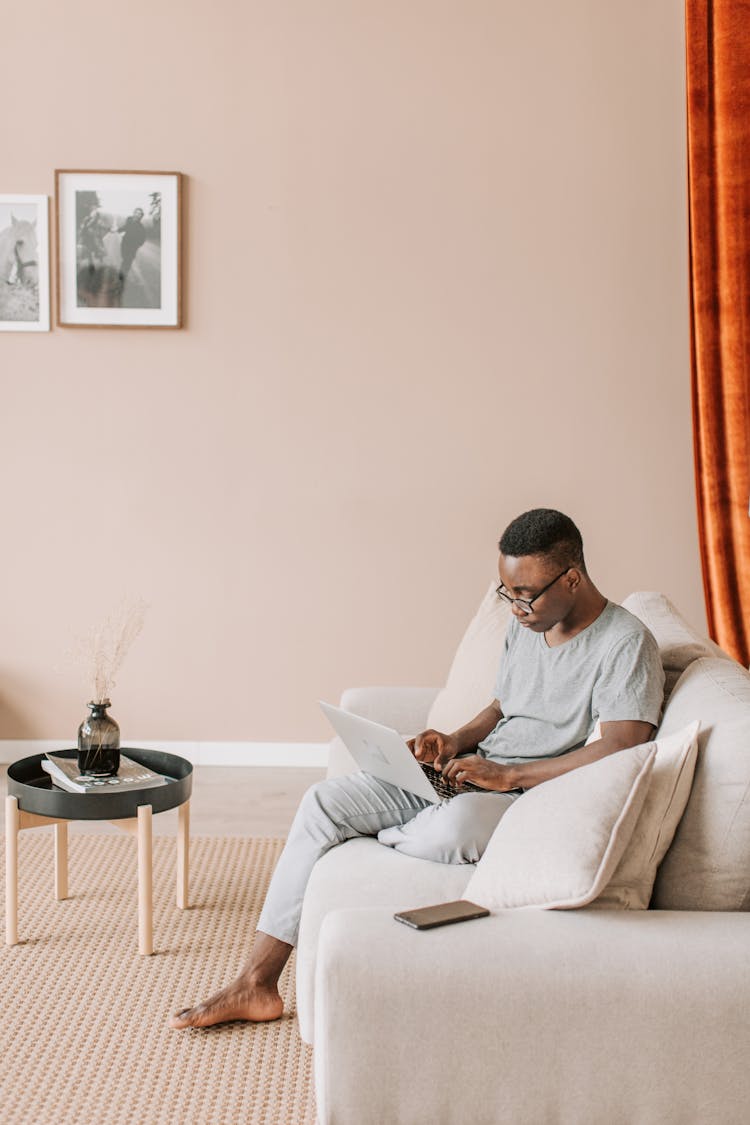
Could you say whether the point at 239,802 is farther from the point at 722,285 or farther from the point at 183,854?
the point at 722,285

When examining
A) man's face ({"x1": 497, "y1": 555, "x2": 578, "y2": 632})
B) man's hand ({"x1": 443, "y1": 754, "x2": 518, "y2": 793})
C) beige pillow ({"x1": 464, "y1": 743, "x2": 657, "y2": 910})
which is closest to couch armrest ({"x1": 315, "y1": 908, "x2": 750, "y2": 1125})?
beige pillow ({"x1": 464, "y1": 743, "x2": 657, "y2": 910})

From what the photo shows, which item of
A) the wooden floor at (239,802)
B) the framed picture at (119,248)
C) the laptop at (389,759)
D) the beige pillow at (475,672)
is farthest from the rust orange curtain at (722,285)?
the laptop at (389,759)

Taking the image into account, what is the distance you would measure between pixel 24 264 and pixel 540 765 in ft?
9.77

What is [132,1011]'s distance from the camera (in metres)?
2.30

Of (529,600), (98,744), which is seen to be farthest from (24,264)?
(529,600)

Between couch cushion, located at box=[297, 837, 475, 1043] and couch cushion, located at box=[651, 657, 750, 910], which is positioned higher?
couch cushion, located at box=[651, 657, 750, 910]

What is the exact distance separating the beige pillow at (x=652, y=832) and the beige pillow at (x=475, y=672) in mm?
1158

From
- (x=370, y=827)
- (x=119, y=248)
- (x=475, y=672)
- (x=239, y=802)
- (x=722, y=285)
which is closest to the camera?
(x=370, y=827)

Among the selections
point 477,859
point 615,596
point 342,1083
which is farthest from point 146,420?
point 342,1083

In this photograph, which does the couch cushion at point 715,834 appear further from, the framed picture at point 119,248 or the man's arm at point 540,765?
the framed picture at point 119,248

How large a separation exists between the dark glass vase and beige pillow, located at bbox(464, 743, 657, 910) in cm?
128

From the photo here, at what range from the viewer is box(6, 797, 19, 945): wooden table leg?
257 cm

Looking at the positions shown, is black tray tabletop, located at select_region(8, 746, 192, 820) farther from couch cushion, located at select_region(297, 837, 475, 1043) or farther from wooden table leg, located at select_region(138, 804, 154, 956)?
couch cushion, located at select_region(297, 837, 475, 1043)

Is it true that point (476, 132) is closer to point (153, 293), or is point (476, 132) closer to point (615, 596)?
point (153, 293)
